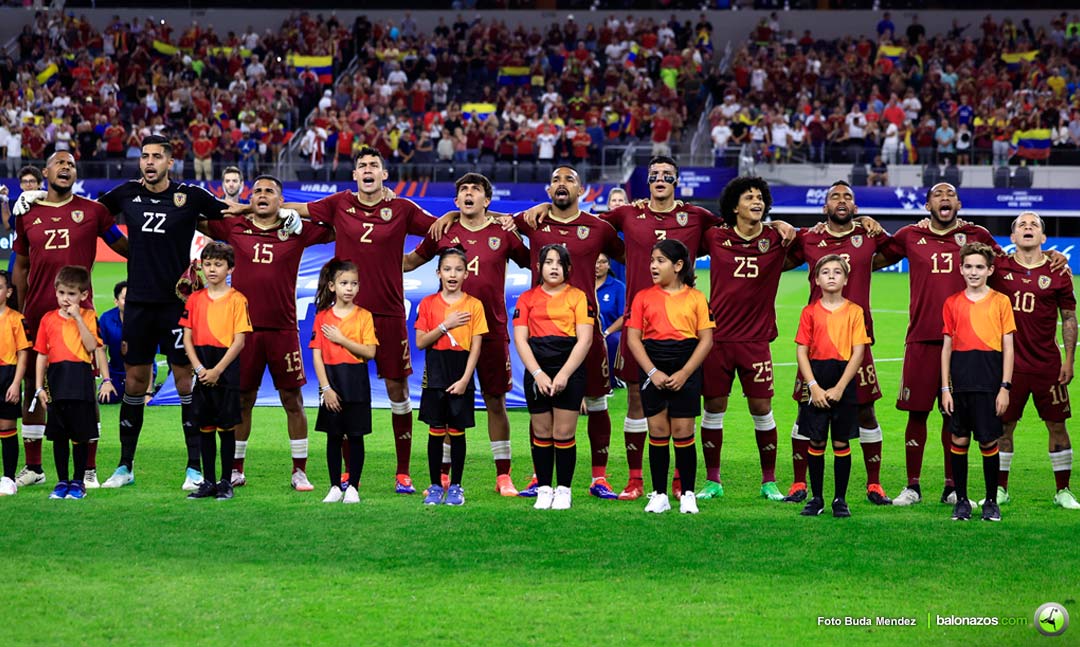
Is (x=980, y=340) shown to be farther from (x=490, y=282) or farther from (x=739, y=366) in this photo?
(x=490, y=282)

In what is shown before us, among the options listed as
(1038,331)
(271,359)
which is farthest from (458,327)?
(1038,331)

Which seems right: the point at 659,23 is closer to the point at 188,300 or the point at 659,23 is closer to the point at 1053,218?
the point at 1053,218

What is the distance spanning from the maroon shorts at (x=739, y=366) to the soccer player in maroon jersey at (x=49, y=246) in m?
4.42

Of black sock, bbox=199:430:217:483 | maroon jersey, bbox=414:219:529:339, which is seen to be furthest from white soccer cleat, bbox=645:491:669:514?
black sock, bbox=199:430:217:483

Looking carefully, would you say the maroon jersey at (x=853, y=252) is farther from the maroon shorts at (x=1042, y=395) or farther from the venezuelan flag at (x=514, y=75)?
the venezuelan flag at (x=514, y=75)

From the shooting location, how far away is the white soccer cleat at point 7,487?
29.6 feet

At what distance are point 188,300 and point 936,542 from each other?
17.2ft

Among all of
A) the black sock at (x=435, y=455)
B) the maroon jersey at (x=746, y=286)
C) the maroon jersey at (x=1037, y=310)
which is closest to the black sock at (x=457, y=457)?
the black sock at (x=435, y=455)

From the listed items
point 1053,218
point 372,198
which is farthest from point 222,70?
point 372,198

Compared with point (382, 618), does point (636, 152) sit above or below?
above

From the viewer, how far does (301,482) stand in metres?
9.38

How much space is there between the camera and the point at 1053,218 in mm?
30359

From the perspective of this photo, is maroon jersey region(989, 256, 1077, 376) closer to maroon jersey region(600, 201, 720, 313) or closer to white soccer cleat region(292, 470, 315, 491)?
maroon jersey region(600, 201, 720, 313)

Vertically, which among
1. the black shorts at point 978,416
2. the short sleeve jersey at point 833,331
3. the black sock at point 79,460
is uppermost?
the short sleeve jersey at point 833,331
